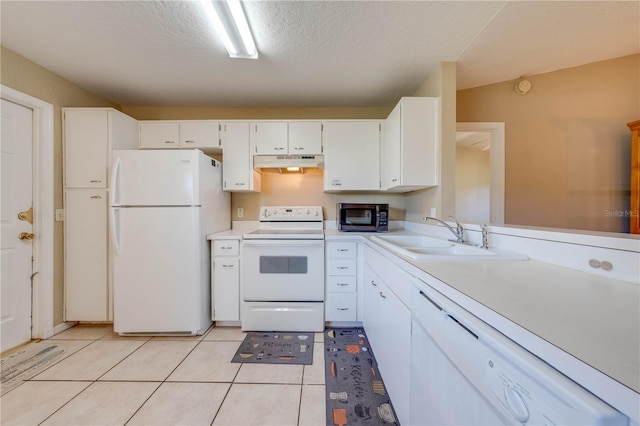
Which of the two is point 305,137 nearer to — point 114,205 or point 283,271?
point 283,271

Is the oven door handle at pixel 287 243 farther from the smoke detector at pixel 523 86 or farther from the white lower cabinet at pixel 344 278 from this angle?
the smoke detector at pixel 523 86

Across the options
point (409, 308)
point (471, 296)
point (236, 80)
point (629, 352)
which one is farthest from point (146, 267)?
point (629, 352)

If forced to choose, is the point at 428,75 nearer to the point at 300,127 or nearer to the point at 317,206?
the point at 300,127

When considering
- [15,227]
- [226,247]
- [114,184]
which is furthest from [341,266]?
[15,227]

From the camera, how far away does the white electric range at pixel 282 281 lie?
2098 millimetres

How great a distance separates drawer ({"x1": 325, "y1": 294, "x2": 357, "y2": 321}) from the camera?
7.08 feet

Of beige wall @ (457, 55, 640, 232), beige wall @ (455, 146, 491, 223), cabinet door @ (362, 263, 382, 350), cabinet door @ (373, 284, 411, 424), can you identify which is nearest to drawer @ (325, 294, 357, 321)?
cabinet door @ (362, 263, 382, 350)

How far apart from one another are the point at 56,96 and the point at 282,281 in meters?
2.65

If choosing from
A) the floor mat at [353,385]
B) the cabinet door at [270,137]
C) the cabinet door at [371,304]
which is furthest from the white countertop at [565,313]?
the cabinet door at [270,137]

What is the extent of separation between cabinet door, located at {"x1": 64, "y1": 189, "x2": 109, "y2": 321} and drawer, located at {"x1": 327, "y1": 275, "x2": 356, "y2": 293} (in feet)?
6.92

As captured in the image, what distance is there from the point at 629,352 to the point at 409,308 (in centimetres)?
69

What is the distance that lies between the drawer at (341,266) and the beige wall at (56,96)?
2.49 m

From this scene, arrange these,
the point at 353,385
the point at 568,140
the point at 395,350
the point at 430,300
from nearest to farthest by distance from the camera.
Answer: the point at 430,300
the point at 395,350
the point at 353,385
the point at 568,140

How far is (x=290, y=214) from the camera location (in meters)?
2.67
